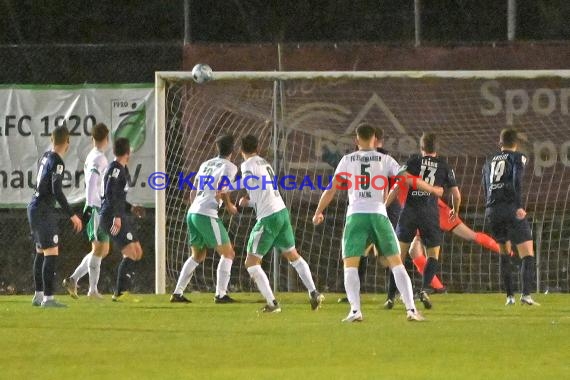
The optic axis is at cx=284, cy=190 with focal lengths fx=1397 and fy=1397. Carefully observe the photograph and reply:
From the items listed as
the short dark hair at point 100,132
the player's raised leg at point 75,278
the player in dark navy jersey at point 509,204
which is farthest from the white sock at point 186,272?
the player in dark navy jersey at point 509,204

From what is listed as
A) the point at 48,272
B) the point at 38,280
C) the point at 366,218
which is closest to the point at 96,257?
the point at 38,280

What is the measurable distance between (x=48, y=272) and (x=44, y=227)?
0.51m

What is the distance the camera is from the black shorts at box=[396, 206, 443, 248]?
1509cm

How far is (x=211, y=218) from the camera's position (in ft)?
52.9

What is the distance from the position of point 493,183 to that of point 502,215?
378mm

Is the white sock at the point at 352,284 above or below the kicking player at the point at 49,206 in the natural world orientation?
below

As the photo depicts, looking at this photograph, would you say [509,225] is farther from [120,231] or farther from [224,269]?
[120,231]

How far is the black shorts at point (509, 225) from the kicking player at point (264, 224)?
7.64 feet

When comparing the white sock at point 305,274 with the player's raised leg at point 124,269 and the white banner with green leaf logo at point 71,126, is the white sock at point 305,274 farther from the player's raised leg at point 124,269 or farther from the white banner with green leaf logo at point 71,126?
the white banner with green leaf logo at point 71,126

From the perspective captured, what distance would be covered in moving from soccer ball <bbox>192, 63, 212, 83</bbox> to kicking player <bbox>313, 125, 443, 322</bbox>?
4792 millimetres

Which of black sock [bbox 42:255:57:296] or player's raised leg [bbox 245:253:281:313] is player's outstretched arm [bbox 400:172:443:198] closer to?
player's raised leg [bbox 245:253:281:313]

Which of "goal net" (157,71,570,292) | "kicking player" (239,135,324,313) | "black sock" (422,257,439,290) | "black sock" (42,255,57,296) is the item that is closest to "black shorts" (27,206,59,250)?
"black sock" (42,255,57,296)

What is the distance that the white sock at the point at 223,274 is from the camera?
1612 cm

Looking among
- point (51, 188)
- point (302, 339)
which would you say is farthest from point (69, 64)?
point (302, 339)
